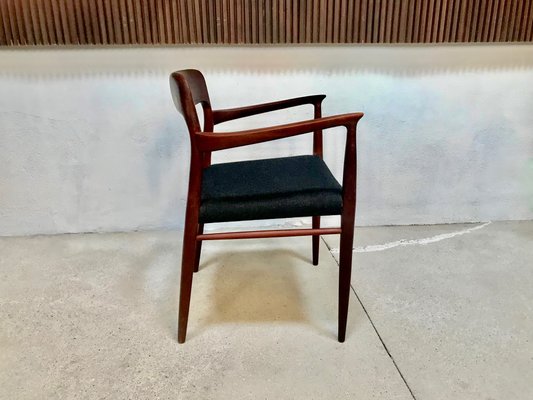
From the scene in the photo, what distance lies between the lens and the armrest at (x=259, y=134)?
128 cm

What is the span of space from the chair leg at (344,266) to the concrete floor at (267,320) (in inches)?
3.4

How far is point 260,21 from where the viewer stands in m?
1.98

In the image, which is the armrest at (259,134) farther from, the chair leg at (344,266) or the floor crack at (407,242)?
the floor crack at (407,242)

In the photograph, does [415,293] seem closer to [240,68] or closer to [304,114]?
[304,114]

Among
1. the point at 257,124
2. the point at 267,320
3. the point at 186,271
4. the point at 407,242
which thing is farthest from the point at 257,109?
the point at 407,242

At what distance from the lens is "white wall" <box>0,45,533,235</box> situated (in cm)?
209

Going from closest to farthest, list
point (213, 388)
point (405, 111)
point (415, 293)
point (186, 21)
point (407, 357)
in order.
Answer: point (213, 388) < point (407, 357) < point (415, 293) < point (186, 21) < point (405, 111)

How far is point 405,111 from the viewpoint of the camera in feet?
7.37

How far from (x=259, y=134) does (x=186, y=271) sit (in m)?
0.53

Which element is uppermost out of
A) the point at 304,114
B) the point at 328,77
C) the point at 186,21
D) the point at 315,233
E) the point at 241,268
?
the point at 186,21

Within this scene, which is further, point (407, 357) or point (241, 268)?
point (241, 268)

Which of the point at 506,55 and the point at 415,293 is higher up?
the point at 506,55

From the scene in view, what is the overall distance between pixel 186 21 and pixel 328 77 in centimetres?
74

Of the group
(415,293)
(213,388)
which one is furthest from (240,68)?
(213,388)
